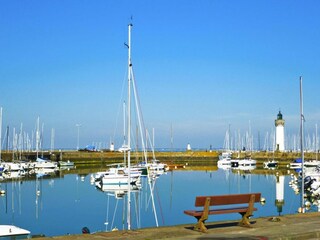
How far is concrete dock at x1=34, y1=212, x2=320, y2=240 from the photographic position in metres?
11.6

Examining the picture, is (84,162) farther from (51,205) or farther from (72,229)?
(72,229)

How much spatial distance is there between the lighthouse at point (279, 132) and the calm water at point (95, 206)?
4062 centimetres

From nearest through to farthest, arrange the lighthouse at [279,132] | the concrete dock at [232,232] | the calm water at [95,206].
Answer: the concrete dock at [232,232] → the calm water at [95,206] → the lighthouse at [279,132]

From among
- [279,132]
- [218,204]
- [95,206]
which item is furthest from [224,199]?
[279,132]

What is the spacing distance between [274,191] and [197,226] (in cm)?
3824

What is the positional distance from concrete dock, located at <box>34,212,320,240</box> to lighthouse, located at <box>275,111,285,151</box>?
3356 inches

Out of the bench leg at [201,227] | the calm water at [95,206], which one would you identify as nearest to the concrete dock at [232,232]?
the bench leg at [201,227]

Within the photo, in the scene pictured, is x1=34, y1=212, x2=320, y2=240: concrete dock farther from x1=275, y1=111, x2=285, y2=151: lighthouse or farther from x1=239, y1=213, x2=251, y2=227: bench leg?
x1=275, y1=111, x2=285, y2=151: lighthouse

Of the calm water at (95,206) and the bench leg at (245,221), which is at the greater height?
the bench leg at (245,221)

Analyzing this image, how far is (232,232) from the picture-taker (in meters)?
12.2

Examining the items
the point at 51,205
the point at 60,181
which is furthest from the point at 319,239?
the point at 60,181

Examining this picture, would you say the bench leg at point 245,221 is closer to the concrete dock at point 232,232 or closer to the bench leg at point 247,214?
the bench leg at point 247,214

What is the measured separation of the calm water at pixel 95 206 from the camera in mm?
28906

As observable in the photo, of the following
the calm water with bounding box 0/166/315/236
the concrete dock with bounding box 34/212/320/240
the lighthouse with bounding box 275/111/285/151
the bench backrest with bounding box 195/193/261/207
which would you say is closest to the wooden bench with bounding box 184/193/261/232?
the bench backrest with bounding box 195/193/261/207
